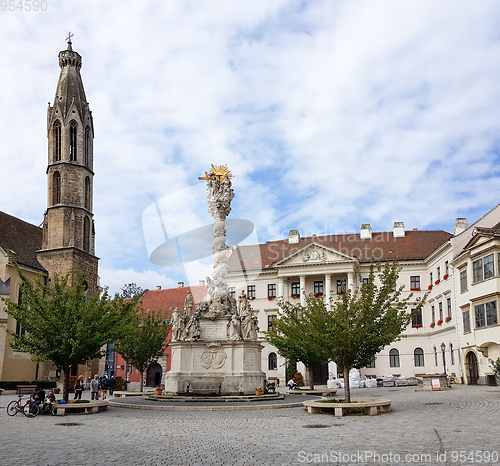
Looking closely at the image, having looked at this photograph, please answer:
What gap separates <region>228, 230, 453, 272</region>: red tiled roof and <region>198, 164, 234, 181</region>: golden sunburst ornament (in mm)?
31026

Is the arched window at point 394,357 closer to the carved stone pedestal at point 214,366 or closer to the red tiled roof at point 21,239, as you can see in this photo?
the carved stone pedestal at point 214,366

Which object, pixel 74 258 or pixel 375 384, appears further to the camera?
pixel 74 258

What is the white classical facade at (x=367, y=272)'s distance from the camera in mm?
49216

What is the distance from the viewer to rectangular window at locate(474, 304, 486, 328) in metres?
38.7

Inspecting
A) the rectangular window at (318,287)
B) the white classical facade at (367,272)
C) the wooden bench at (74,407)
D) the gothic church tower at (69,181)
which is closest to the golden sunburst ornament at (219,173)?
the wooden bench at (74,407)

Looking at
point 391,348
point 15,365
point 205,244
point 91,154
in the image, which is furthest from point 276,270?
point 205,244

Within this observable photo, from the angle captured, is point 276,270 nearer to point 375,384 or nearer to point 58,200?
point 375,384

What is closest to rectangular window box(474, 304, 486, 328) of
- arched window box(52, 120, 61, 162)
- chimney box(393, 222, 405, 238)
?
chimney box(393, 222, 405, 238)

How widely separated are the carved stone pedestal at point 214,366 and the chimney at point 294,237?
40665 millimetres

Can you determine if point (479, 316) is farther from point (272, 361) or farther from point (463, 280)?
point (272, 361)

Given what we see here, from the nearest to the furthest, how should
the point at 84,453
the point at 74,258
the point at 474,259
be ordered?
the point at 84,453 < the point at 474,259 < the point at 74,258

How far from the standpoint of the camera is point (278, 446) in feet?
39.4

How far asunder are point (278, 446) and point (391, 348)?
4727 cm

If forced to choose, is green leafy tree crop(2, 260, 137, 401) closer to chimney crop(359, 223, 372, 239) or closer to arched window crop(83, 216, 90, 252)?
arched window crop(83, 216, 90, 252)
